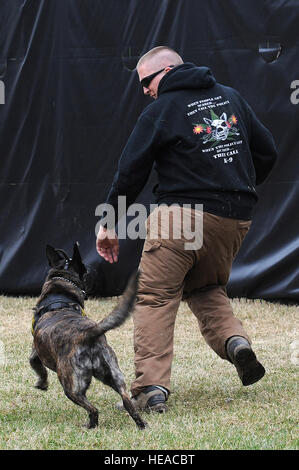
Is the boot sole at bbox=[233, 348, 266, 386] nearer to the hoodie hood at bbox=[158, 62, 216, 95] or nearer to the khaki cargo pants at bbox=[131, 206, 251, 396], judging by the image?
the khaki cargo pants at bbox=[131, 206, 251, 396]

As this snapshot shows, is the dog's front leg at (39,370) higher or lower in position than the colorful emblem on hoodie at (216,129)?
lower

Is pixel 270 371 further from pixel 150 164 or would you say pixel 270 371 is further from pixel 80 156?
pixel 80 156

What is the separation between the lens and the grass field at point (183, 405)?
3.58 meters

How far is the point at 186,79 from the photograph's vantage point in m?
4.35

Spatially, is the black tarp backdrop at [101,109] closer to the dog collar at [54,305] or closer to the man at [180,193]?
the man at [180,193]

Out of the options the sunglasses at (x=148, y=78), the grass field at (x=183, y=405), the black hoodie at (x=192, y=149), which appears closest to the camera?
the grass field at (x=183, y=405)

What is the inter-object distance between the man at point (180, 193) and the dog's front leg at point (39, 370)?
1.95ft

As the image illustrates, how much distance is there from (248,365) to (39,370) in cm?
122

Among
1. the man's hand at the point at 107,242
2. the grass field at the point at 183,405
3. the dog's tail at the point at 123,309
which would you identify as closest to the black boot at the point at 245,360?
the grass field at the point at 183,405

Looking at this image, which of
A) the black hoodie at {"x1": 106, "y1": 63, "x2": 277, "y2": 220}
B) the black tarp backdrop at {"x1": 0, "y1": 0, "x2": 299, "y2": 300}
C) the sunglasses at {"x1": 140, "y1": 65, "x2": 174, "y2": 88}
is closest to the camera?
the black hoodie at {"x1": 106, "y1": 63, "x2": 277, "y2": 220}

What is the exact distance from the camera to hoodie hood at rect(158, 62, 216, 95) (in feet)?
14.3

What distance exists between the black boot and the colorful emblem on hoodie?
1.13 meters

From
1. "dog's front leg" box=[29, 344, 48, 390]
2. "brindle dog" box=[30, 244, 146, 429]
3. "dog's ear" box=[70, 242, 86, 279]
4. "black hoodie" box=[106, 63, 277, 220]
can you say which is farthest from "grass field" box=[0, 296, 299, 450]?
"black hoodie" box=[106, 63, 277, 220]

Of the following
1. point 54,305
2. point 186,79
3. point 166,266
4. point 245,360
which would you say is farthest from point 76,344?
point 186,79
